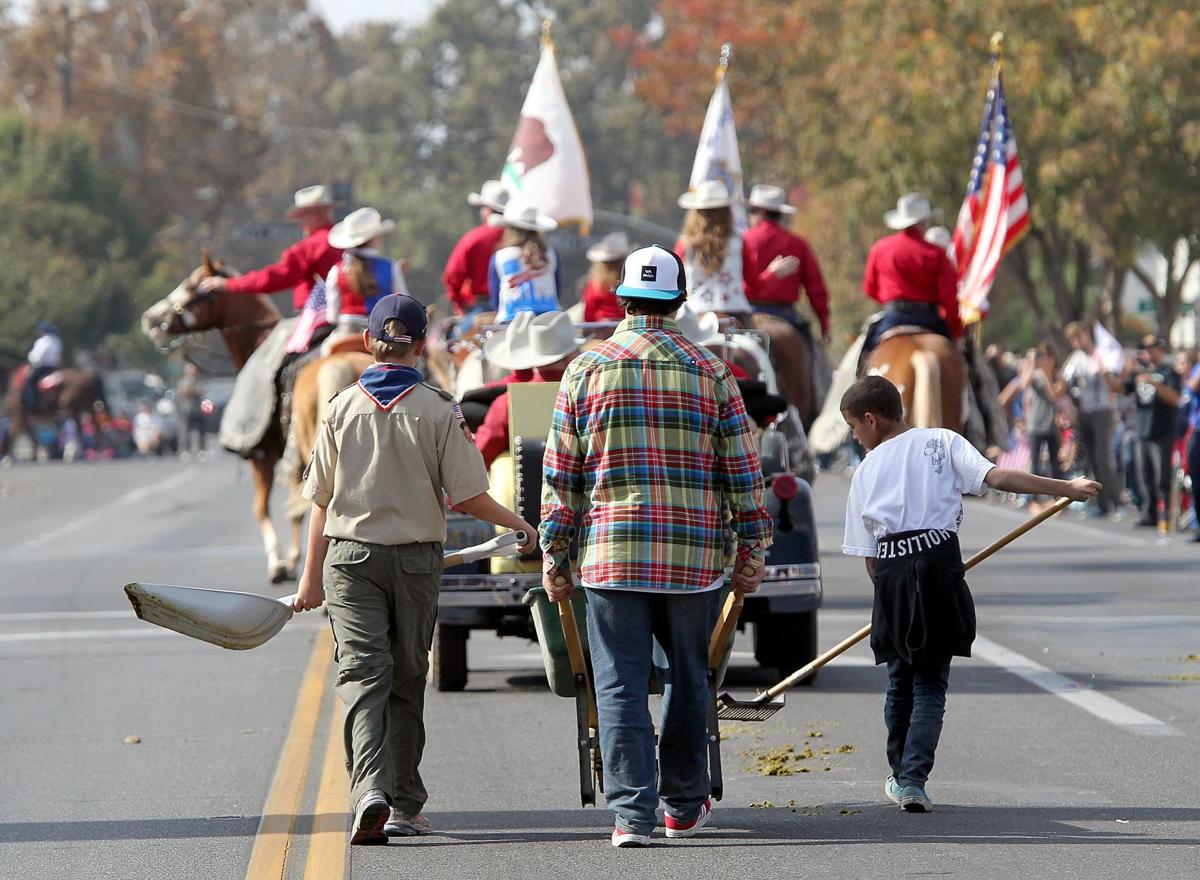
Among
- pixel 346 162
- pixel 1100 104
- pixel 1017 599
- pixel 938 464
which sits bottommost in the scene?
pixel 1017 599

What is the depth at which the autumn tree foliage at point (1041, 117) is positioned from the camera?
31234mm

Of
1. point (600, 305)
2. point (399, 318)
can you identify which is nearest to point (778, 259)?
point (600, 305)

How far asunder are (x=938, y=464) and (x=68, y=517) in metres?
22.6

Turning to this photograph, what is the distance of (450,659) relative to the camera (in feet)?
38.8

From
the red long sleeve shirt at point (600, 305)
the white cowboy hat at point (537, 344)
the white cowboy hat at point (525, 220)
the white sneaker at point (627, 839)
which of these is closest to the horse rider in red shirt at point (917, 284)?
the white cowboy hat at point (525, 220)

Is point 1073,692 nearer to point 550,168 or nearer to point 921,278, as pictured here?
point 921,278

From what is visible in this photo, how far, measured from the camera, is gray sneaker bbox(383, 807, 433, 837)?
315 inches

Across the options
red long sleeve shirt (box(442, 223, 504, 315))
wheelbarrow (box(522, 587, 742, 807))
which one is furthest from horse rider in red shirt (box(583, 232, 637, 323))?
wheelbarrow (box(522, 587, 742, 807))

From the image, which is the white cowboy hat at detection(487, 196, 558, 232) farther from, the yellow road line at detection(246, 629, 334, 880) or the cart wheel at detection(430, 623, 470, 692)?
the cart wheel at detection(430, 623, 470, 692)

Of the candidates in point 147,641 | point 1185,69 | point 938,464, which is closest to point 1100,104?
point 1185,69

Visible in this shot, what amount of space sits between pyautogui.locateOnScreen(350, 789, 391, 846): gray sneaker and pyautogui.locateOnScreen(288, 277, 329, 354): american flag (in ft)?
29.2

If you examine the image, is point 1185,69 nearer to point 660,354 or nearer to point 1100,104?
point 1100,104

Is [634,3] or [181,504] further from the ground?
[634,3]

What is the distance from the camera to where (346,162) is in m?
93.4
